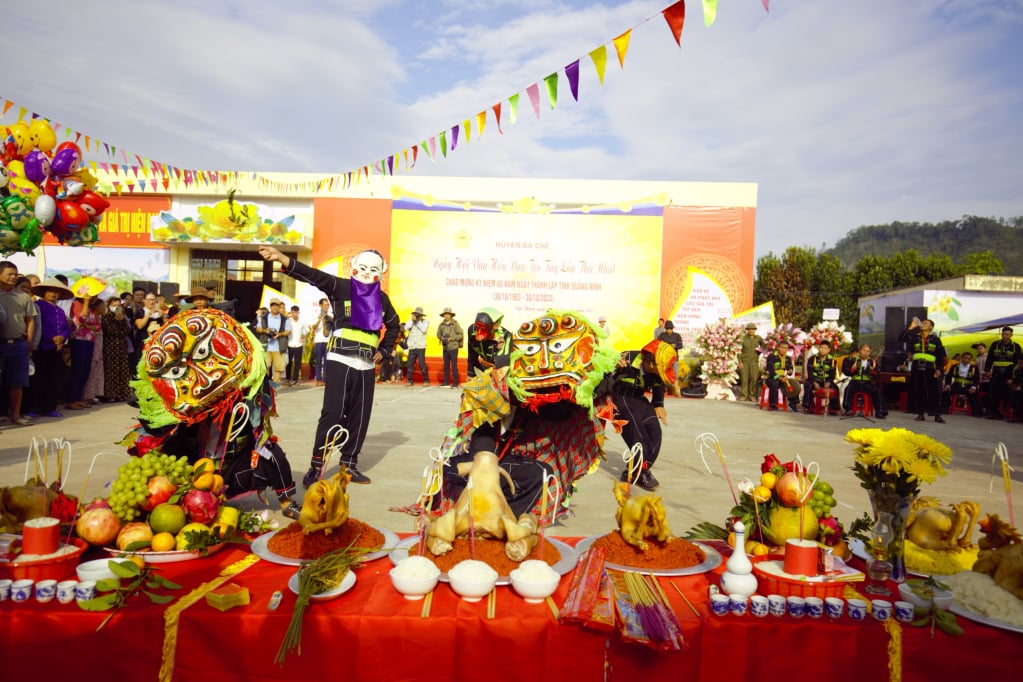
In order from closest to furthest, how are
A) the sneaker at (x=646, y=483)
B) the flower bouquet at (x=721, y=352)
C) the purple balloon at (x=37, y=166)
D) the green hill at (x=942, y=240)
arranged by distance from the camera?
the purple balloon at (x=37, y=166) < the sneaker at (x=646, y=483) < the flower bouquet at (x=721, y=352) < the green hill at (x=942, y=240)

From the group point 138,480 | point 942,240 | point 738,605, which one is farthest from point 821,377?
point 942,240

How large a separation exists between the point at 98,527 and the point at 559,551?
61.0 inches

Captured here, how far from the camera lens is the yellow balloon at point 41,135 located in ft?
12.8

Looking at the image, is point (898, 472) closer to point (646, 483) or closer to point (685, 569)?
point (685, 569)

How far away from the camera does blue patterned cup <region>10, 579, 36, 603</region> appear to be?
72.0 inches

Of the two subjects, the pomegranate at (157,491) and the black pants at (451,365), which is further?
the black pants at (451,365)

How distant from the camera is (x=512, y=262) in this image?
54.5ft

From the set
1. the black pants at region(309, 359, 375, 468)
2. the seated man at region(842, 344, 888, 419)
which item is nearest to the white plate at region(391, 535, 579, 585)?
the black pants at region(309, 359, 375, 468)

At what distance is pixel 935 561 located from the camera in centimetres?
232

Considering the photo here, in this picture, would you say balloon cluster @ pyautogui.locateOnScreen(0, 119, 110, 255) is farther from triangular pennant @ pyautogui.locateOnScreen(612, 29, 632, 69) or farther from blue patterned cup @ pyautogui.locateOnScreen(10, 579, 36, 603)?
triangular pennant @ pyautogui.locateOnScreen(612, 29, 632, 69)

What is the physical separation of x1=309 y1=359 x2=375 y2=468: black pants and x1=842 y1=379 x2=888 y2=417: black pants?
975cm

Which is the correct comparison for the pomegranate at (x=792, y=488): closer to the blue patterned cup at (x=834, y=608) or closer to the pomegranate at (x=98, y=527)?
the blue patterned cup at (x=834, y=608)

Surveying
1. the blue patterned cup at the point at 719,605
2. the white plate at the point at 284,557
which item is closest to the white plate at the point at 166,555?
the white plate at the point at 284,557

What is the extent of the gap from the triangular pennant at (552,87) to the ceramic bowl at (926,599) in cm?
388
